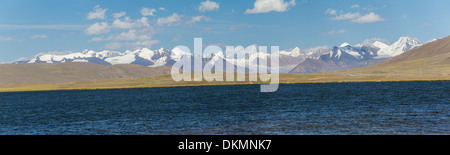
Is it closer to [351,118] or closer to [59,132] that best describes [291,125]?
[351,118]

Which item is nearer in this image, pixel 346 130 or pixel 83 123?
pixel 346 130

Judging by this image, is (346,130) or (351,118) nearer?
(346,130)

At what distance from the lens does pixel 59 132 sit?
5550 cm
